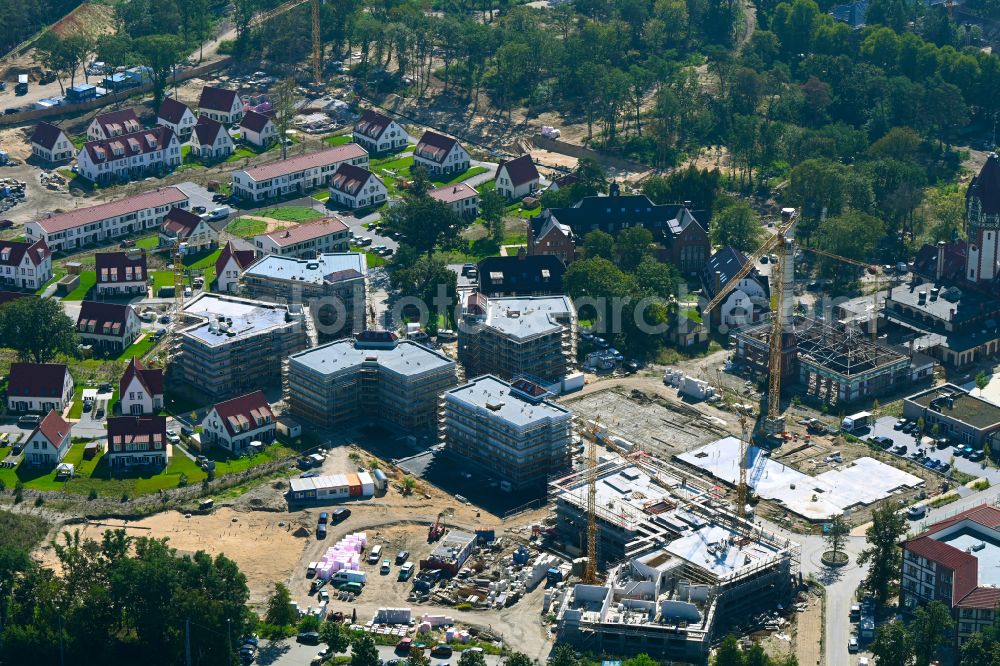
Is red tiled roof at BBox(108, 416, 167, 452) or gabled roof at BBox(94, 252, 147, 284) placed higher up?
gabled roof at BBox(94, 252, 147, 284)

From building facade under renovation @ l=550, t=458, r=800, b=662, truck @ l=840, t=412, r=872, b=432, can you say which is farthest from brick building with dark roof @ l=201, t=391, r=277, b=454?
truck @ l=840, t=412, r=872, b=432

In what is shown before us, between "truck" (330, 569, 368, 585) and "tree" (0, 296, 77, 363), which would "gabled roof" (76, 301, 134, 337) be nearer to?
"tree" (0, 296, 77, 363)

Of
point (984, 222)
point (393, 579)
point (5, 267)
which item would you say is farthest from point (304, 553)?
point (984, 222)

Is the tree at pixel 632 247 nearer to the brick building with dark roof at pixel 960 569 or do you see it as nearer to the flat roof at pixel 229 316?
the flat roof at pixel 229 316

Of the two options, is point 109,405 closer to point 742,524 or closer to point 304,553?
point 304,553


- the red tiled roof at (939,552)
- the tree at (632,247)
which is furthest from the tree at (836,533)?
the tree at (632,247)

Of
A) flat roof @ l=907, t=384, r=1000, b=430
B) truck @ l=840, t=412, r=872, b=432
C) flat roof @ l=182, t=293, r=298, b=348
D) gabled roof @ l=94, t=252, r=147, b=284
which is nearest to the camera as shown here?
flat roof @ l=907, t=384, r=1000, b=430

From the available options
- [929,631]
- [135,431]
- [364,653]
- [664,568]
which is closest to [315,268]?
[135,431]
